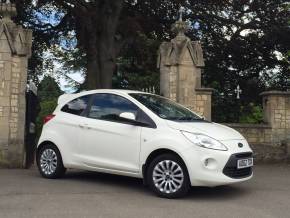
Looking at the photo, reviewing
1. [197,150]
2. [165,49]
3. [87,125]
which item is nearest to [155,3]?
[165,49]

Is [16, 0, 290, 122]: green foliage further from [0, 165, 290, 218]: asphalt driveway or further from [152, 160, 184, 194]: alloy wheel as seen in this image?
[152, 160, 184, 194]: alloy wheel

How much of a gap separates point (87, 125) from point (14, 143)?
134 inches

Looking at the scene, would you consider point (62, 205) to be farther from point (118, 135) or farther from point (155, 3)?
point (155, 3)

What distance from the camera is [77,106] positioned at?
9914mm

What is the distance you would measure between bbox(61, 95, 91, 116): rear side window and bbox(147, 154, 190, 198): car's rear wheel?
208 centimetres

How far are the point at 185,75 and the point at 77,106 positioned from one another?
4485 mm

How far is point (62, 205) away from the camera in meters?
7.49

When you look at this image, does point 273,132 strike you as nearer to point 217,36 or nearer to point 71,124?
point 71,124

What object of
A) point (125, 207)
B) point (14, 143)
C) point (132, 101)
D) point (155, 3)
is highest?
point (155, 3)

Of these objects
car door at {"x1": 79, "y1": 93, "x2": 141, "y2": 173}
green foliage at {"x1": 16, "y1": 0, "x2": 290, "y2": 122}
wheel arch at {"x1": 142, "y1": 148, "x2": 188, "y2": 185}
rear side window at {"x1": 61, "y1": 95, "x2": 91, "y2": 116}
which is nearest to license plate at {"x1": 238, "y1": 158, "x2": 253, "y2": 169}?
wheel arch at {"x1": 142, "y1": 148, "x2": 188, "y2": 185}

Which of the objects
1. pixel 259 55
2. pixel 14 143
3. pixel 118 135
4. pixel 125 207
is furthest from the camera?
pixel 259 55

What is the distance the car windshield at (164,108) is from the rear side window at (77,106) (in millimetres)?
976

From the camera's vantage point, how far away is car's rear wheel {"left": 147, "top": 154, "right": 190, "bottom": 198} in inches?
320

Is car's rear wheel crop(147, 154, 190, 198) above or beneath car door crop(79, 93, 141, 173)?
beneath
